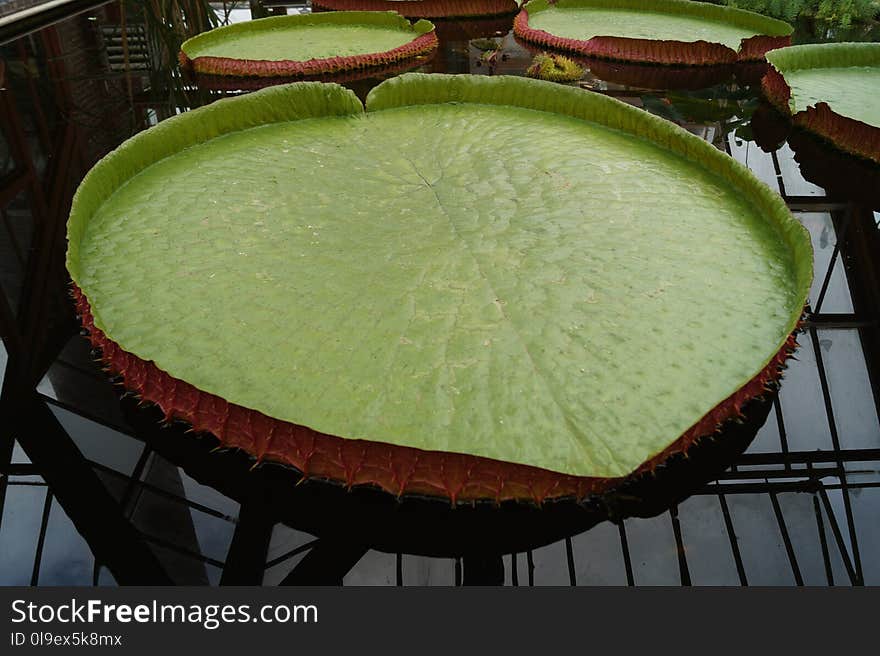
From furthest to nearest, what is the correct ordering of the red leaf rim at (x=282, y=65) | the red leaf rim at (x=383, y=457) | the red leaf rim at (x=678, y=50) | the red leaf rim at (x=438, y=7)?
the red leaf rim at (x=438, y=7) < the red leaf rim at (x=678, y=50) < the red leaf rim at (x=282, y=65) < the red leaf rim at (x=383, y=457)

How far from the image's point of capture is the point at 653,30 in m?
3.10

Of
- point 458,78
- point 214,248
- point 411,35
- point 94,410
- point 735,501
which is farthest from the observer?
point 411,35

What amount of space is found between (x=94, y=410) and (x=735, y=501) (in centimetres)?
93

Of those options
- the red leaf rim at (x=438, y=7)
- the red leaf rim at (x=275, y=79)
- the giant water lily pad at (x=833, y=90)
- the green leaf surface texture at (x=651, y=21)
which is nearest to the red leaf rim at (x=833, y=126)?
the giant water lily pad at (x=833, y=90)

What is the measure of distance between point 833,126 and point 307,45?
6.64ft

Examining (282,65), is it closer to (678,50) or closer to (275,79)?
(275,79)

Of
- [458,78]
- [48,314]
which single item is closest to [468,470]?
[48,314]

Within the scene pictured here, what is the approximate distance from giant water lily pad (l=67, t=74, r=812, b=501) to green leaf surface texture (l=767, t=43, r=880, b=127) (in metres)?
1.00

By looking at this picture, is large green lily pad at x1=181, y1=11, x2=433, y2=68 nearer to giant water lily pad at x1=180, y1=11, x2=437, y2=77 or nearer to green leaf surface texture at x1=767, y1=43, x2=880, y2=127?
giant water lily pad at x1=180, y1=11, x2=437, y2=77

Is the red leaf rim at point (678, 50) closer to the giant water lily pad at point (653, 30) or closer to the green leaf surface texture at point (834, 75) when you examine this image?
the giant water lily pad at point (653, 30)

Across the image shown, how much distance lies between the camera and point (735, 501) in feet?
2.76

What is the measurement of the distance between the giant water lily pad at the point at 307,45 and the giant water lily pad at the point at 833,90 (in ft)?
4.75

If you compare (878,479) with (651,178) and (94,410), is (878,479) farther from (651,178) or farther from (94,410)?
(94,410)

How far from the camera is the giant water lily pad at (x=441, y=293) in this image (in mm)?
771
